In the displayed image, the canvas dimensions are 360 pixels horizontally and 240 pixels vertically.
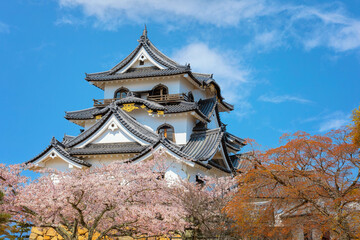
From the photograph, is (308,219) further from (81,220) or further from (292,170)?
(81,220)

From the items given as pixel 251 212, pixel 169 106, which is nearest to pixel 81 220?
pixel 251 212

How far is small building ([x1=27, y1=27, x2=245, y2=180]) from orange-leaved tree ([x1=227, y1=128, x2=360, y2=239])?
445cm

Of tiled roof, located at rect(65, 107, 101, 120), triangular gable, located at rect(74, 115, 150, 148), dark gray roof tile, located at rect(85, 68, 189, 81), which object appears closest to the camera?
triangular gable, located at rect(74, 115, 150, 148)

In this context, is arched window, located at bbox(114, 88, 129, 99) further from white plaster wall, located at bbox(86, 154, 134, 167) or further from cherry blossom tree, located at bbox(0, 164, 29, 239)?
cherry blossom tree, located at bbox(0, 164, 29, 239)

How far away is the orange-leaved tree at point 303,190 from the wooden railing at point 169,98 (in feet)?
30.6

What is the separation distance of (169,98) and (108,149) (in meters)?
5.82

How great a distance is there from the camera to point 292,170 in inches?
546

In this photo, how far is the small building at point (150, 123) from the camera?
65.1 feet

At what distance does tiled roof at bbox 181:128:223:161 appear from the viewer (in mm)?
20450

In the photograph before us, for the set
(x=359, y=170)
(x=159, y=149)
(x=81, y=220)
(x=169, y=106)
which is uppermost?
(x=169, y=106)

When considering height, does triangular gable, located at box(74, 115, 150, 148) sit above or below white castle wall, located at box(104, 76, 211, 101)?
below

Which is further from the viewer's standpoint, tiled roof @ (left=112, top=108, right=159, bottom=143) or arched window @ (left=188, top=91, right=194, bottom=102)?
arched window @ (left=188, top=91, right=194, bottom=102)

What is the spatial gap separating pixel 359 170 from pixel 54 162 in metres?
16.0

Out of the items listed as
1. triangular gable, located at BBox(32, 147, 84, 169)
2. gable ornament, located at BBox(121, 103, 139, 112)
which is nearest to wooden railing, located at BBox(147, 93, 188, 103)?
gable ornament, located at BBox(121, 103, 139, 112)
